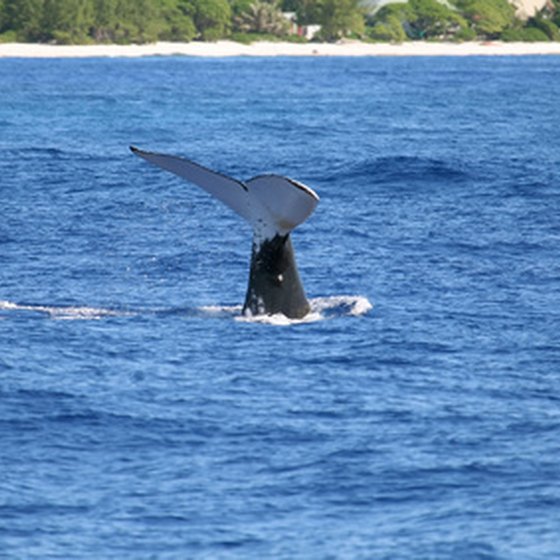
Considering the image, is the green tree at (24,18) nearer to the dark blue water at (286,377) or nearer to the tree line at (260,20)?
the tree line at (260,20)

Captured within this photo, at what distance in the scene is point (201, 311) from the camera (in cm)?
1583

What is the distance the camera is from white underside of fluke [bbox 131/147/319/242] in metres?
13.1

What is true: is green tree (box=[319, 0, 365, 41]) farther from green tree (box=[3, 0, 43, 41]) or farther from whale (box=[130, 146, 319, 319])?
whale (box=[130, 146, 319, 319])

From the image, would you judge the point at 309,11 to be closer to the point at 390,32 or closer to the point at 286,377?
the point at 390,32

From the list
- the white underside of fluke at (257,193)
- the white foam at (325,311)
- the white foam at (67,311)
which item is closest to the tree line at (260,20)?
the white foam at (67,311)

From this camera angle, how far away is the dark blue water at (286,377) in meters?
9.75

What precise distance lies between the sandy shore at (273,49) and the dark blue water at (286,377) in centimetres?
9559

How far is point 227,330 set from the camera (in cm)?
1467

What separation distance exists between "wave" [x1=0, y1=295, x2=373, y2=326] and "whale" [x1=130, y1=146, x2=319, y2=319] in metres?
0.23

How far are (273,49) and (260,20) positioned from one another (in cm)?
684

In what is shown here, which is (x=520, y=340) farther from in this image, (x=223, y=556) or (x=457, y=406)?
(x=223, y=556)

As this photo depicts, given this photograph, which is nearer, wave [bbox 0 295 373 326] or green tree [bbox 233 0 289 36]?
wave [bbox 0 295 373 326]

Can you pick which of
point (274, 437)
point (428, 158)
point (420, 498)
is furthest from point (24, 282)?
point (428, 158)

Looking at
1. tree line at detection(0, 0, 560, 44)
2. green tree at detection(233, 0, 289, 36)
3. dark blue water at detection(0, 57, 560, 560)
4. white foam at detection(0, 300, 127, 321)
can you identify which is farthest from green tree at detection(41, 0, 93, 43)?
white foam at detection(0, 300, 127, 321)
